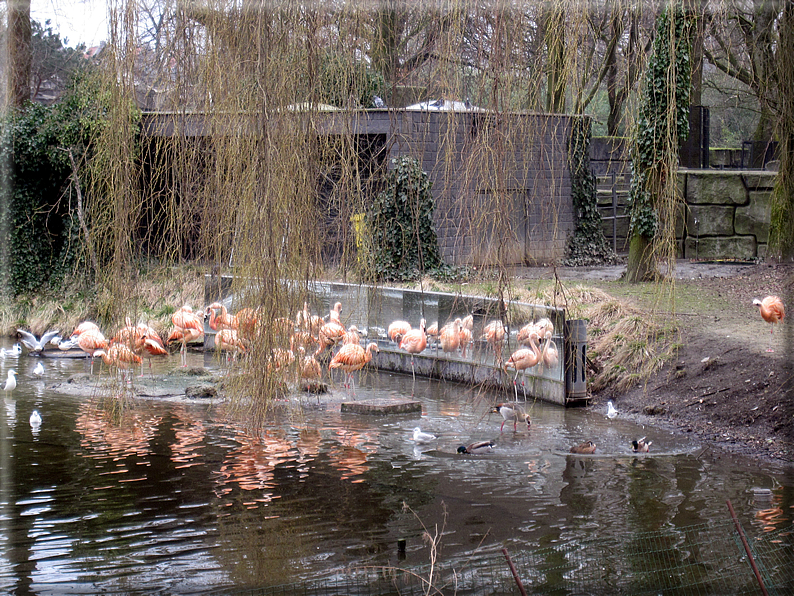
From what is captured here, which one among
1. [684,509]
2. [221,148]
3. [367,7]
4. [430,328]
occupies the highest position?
[367,7]

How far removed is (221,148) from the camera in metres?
3.84

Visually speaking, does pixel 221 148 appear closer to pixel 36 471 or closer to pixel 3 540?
pixel 3 540

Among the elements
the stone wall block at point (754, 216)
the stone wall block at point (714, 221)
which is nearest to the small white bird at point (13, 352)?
the stone wall block at point (714, 221)

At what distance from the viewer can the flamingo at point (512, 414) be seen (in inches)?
288

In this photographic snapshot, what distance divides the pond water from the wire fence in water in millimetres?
298

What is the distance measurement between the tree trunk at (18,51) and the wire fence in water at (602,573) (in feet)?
13.3

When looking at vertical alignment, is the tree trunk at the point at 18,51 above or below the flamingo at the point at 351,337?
above

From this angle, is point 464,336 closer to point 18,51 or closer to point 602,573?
point 602,573

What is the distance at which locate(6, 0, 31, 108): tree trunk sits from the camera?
5.55m

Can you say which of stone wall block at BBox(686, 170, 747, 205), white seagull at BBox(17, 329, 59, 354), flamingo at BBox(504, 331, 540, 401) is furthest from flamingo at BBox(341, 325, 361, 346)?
stone wall block at BBox(686, 170, 747, 205)

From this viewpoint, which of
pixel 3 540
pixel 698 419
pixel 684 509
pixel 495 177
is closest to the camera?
pixel 495 177

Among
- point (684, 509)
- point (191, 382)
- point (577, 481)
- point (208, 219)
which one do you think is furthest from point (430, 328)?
point (208, 219)

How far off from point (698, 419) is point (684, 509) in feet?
8.03

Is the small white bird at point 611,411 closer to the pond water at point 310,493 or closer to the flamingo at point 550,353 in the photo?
the pond water at point 310,493
